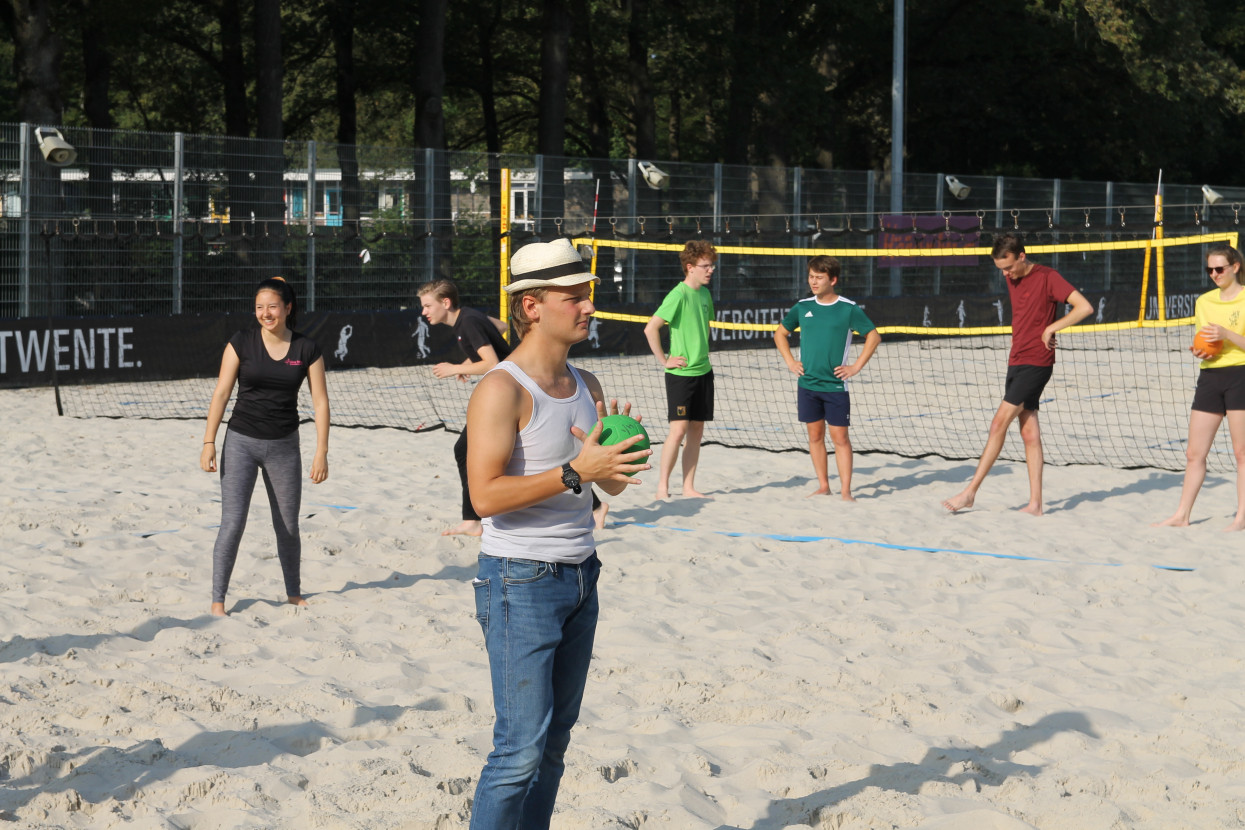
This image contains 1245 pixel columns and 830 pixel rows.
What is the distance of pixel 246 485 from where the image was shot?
5.87 m

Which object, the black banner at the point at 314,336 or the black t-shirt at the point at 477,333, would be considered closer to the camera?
the black t-shirt at the point at 477,333

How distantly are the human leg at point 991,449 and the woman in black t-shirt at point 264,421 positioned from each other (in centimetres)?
430

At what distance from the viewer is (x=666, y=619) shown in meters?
5.99

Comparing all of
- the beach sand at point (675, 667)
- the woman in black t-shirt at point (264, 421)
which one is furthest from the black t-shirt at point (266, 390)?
the beach sand at point (675, 667)

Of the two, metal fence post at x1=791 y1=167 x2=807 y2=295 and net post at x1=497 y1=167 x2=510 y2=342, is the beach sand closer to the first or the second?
net post at x1=497 y1=167 x2=510 y2=342

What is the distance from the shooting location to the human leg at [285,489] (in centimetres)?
584

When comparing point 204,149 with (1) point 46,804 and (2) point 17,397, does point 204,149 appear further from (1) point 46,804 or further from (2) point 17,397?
(1) point 46,804

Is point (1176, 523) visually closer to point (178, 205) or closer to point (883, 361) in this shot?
point (883, 361)

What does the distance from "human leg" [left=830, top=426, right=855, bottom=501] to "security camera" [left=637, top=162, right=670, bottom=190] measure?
38.5ft

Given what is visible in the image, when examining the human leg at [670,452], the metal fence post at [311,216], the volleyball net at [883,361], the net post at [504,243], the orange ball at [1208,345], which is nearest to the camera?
the orange ball at [1208,345]

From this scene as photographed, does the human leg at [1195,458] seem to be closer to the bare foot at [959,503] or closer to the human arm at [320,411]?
the bare foot at [959,503]

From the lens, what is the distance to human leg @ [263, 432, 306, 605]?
5.84m

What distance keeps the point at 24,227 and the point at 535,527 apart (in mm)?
12772

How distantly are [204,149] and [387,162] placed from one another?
2.52 m
